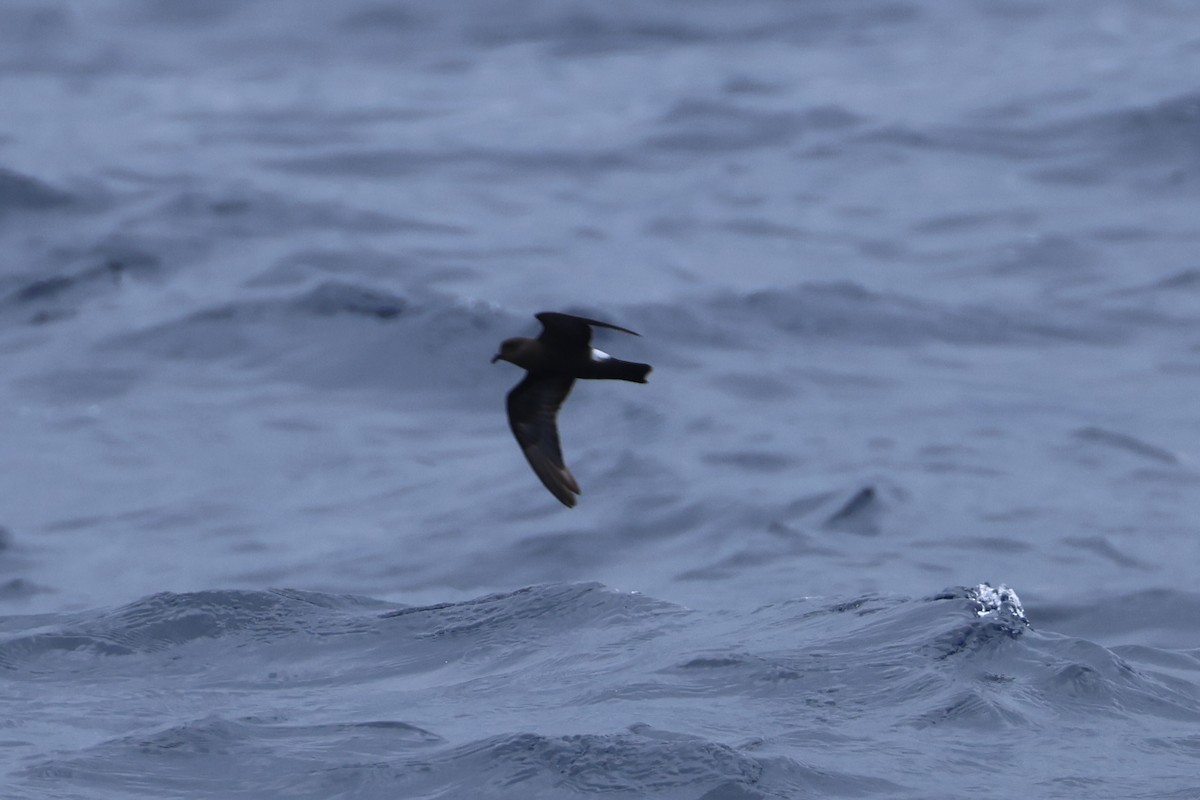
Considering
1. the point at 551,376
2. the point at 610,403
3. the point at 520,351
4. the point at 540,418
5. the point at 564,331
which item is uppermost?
the point at 564,331

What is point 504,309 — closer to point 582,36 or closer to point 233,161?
point 233,161

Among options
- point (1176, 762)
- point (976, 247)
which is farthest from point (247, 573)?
point (976, 247)

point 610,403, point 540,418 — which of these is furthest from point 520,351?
point 610,403

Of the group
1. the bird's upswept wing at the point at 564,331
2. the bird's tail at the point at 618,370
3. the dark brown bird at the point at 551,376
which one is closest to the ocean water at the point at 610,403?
the dark brown bird at the point at 551,376

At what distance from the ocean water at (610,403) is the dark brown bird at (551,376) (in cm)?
116

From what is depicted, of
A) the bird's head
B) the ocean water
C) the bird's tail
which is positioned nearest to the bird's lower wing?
the bird's head

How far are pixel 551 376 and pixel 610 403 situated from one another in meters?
5.56

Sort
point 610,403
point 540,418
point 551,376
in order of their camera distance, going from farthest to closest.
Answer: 1. point 610,403
2. point 540,418
3. point 551,376

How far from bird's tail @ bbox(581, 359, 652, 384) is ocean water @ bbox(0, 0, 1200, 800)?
1.58 meters

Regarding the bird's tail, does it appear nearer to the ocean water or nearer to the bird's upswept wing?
the bird's upswept wing

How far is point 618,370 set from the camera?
813 centimetres

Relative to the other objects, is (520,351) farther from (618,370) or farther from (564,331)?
(618,370)

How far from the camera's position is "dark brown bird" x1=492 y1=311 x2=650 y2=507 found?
818 cm

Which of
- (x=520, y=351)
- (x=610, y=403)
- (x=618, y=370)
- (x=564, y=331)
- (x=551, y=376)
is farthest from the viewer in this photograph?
(x=610, y=403)
